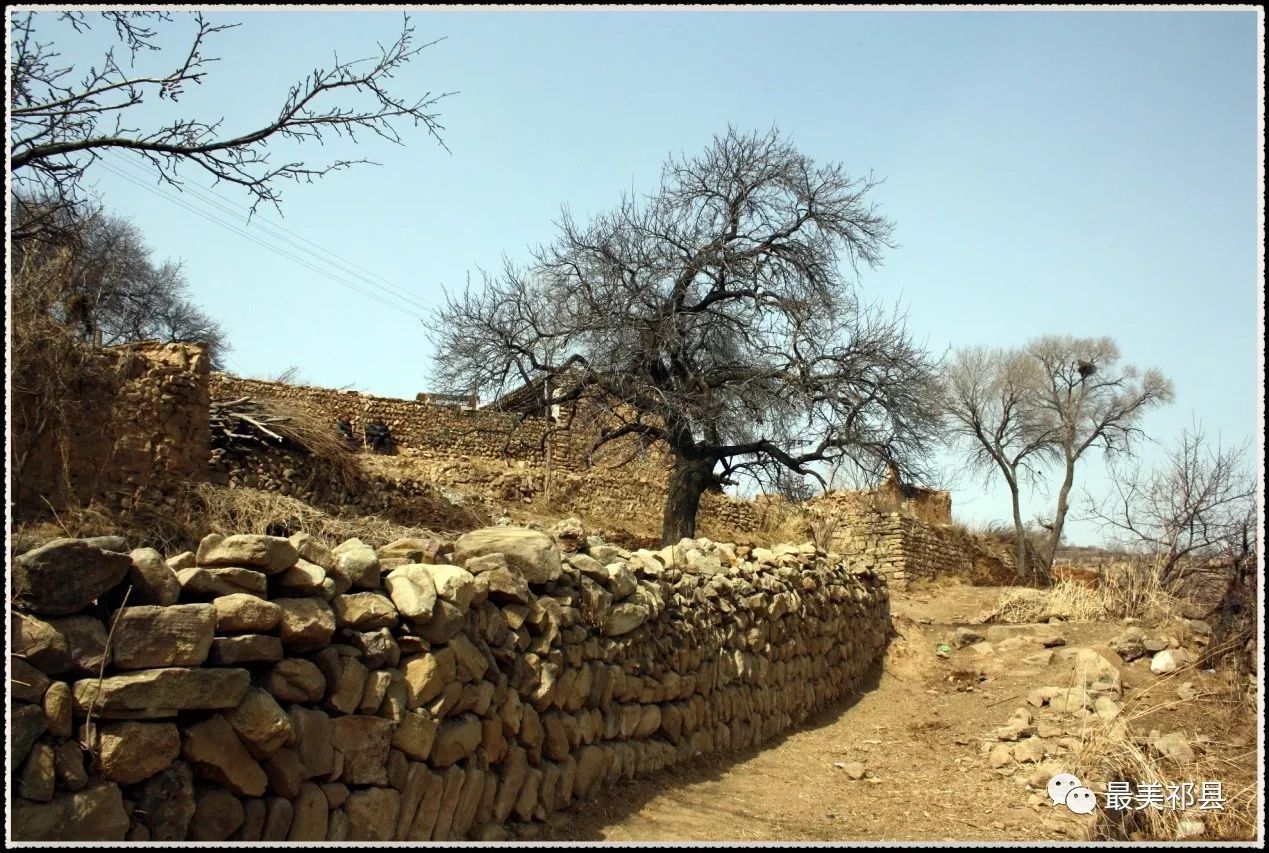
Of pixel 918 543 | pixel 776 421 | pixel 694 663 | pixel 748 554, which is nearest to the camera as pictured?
pixel 694 663

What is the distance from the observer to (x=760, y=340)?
17.3 m

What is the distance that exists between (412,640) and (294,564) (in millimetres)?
830

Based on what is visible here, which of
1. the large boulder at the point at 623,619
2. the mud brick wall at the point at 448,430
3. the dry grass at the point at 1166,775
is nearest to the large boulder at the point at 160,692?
the large boulder at the point at 623,619

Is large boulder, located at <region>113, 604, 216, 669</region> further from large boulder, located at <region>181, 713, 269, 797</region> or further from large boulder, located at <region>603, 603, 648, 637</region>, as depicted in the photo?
large boulder, located at <region>603, 603, 648, 637</region>

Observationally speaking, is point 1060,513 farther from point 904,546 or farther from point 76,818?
point 76,818

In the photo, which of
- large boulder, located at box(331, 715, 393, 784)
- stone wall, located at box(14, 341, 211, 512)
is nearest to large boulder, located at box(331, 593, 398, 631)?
large boulder, located at box(331, 715, 393, 784)

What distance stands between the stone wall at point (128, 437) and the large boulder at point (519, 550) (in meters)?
6.23

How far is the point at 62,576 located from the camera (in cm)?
372

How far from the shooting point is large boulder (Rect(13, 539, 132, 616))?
144 inches

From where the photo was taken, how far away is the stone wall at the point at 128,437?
11.1 metres

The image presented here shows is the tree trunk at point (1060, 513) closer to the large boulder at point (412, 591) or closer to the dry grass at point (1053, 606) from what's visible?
the dry grass at point (1053, 606)

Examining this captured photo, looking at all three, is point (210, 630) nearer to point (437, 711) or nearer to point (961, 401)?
point (437, 711)

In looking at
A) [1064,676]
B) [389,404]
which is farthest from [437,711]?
[389,404]

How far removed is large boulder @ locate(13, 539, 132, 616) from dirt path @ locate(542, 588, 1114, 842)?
3202 mm
